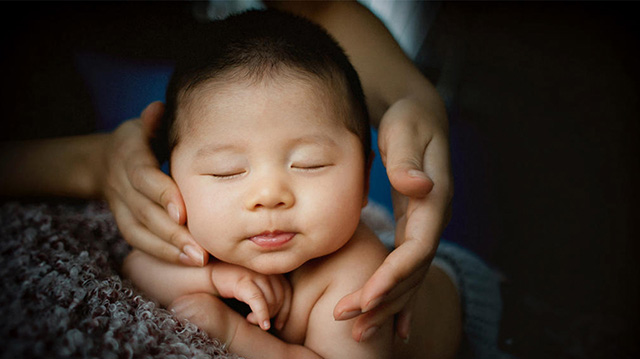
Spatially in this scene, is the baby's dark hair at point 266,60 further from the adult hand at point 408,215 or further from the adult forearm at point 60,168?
the adult forearm at point 60,168

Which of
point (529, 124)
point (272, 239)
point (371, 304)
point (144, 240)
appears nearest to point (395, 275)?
point (371, 304)

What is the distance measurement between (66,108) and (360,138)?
2.40ft

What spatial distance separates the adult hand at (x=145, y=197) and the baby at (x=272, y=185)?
0.03 meters

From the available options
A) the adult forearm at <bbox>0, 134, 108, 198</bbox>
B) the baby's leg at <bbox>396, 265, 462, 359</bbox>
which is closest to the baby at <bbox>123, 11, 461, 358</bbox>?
the baby's leg at <bbox>396, 265, 462, 359</bbox>

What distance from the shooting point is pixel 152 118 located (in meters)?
0.71

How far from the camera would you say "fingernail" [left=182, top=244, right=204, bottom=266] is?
59 cm

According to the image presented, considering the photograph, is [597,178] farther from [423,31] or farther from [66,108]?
[66,108]

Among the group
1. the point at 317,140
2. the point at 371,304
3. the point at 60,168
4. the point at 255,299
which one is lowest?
the point at 60,168

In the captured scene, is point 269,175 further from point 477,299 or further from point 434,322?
point 477,299

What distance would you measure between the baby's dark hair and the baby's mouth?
170 mm

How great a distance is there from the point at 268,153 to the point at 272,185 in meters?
0.04

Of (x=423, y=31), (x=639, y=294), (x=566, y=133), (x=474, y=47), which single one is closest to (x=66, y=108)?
(x=423, y=31)

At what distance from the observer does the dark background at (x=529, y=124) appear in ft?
2.75

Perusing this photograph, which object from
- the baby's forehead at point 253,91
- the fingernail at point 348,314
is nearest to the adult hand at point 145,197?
the baby's forehead at point 253,91
